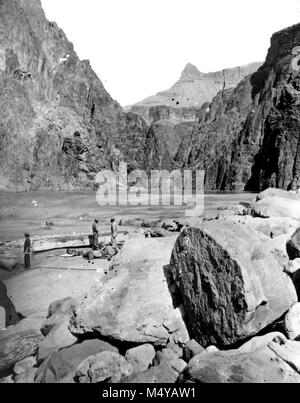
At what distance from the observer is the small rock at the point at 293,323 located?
5.72m

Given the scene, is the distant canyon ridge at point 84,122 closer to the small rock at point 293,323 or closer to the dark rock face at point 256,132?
the dark rock face at point 256,132

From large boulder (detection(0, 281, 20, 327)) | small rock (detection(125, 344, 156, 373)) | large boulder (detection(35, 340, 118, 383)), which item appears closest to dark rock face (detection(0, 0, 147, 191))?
large boulder (detection(0, 281, 20, 327))

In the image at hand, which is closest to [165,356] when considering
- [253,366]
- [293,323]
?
[253,366]

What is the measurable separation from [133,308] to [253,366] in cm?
267

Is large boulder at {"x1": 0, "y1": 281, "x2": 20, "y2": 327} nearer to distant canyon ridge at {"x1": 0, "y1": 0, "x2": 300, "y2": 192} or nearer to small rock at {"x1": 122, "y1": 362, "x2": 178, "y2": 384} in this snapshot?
small rock at {"x1": 122, "y1": 362, "x2": 178, "y2": 384}

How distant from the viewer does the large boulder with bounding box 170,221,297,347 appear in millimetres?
5949

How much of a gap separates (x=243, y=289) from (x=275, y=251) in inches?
77.6

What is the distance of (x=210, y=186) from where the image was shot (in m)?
118

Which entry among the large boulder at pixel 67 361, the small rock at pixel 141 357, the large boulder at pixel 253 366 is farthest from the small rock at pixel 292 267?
the large boulder at pixel 67 361

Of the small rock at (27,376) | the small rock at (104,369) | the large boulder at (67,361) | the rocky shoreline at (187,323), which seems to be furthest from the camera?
the small rock at (27,376)

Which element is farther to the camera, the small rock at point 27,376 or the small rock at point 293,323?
the small rock at point 27,376

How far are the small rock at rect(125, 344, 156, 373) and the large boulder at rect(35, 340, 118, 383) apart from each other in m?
0.36

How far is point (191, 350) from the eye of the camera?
6.40m

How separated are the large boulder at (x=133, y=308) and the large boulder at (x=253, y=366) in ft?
4.20
